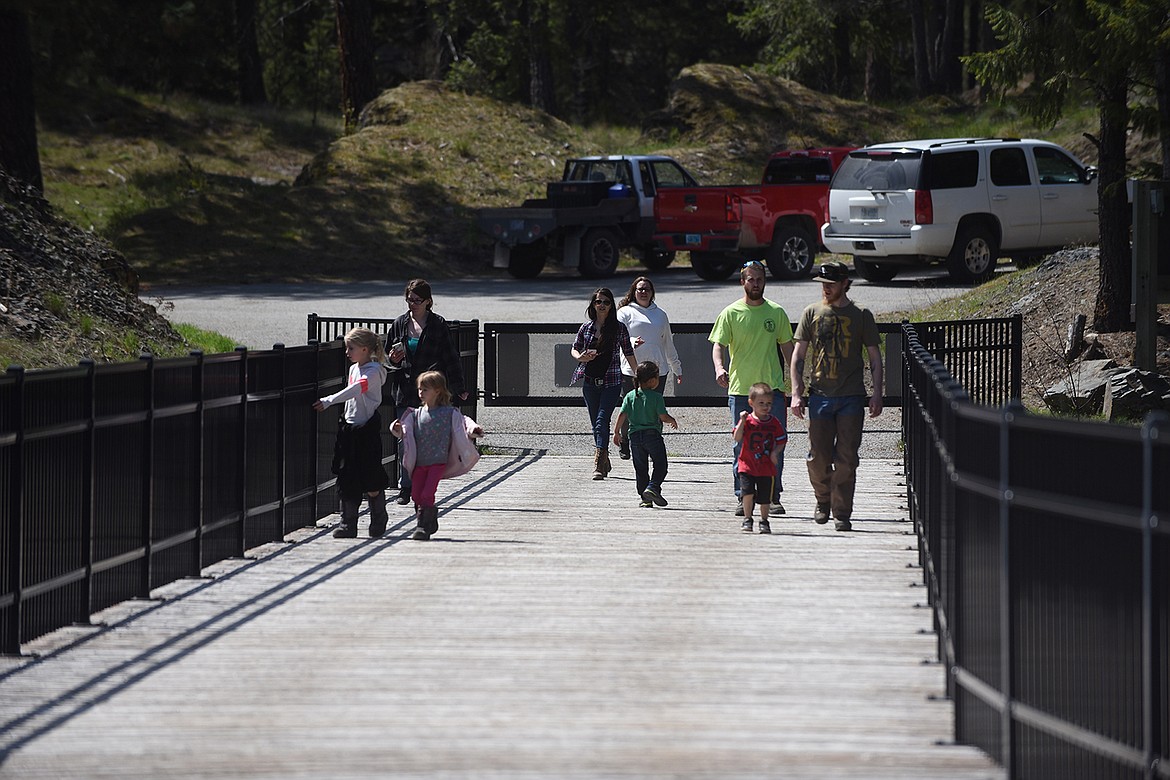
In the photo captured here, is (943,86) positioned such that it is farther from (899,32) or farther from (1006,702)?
(1006,702)

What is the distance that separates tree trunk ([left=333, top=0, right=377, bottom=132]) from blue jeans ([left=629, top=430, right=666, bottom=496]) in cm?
3120

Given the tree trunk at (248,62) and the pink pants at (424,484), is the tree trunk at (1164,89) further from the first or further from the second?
the tree trunk at (248,62)

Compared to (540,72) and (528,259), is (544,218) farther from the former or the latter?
(540,72)

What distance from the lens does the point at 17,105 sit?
29156 mm

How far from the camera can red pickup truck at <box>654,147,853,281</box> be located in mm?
31125

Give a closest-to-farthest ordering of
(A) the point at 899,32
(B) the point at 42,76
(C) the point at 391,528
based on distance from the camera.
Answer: (C) the point at 391,528 → (B) the point at 42,76 → (A) the point at 899,32

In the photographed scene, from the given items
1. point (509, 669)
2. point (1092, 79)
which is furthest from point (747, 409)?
point (1092, 79)

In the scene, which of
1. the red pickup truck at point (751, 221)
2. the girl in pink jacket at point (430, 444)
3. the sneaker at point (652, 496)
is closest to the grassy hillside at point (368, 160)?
the red pickup truck at point (751, 221)

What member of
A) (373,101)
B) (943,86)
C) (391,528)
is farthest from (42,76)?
(391,528)

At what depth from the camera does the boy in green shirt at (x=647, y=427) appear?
1332 cm

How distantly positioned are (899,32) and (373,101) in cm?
2610

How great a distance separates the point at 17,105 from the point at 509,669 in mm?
24857

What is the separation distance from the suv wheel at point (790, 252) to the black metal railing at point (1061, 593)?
25.2 meters

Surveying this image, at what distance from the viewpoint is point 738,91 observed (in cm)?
4603
